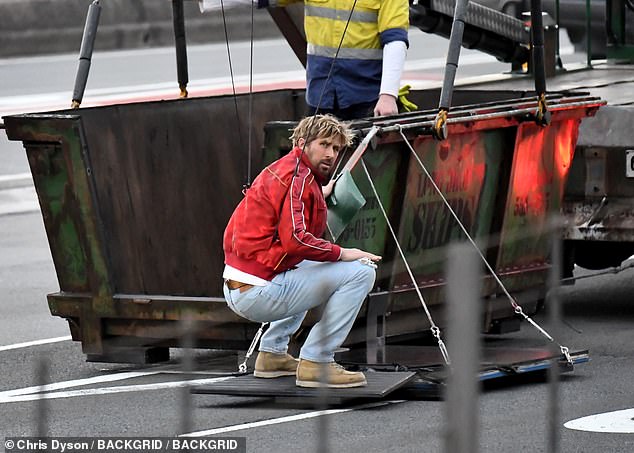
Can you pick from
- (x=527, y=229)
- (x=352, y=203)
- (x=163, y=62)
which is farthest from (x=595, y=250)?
(x=163, y=62)

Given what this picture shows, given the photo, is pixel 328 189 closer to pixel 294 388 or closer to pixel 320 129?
pixel 320 129

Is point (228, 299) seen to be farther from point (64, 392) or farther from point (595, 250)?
point (595, 250)

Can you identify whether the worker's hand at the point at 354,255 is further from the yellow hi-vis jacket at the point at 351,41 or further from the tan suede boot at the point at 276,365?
the yellow hi-vis jacket at the point at 351,41

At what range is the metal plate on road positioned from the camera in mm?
7207

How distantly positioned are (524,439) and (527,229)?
2429 millimetres

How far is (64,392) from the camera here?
7.80m

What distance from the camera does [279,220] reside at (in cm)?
723

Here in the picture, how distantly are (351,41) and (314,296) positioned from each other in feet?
5.73

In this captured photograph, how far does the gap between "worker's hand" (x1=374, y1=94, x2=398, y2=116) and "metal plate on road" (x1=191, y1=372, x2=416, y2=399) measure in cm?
134

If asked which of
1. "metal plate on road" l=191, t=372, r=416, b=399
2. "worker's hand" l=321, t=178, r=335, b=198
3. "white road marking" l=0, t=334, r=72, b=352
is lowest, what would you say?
"metal plate on road" l=191, t=372, r=416, b=399

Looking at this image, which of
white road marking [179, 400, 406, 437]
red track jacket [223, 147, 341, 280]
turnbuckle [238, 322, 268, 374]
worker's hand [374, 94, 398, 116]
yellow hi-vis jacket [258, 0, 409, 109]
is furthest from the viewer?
yellow hi-vis jacket [258, 0, 409, 109]

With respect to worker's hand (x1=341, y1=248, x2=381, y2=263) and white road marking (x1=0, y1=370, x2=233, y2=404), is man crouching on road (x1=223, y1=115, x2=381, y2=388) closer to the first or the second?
worker's hand (x1=341, y1=248, x2=381, y2=263)

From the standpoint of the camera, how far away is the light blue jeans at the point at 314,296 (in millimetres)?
7227

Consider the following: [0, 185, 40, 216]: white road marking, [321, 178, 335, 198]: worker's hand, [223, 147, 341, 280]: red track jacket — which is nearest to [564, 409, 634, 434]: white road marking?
[223, 147, 341, 280]: red track jacket
